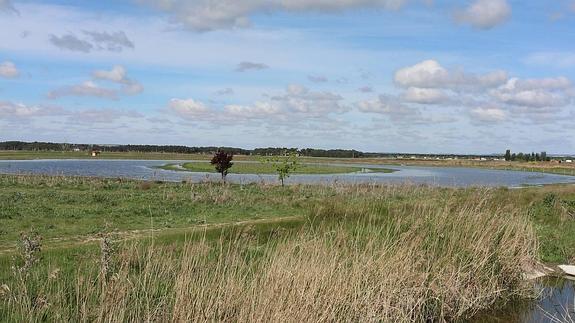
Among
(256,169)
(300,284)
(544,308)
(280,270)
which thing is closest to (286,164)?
(544,308)

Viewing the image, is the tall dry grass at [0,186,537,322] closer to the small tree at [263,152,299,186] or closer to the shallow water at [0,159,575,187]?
the shallow water at [0,159,575,187]

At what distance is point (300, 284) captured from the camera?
7.98 m

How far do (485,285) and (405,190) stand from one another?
92.5 ft

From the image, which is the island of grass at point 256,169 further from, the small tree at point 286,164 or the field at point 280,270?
the field at point 280,270

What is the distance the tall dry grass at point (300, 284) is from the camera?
724 cm

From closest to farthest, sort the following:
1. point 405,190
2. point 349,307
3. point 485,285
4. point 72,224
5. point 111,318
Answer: point 111,318, point 349,307, point 485,285, point 72,224, point 405,190

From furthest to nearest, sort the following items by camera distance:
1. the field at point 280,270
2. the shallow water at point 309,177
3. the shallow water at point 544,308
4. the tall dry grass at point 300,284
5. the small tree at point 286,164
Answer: the shallow water at point 309,177 → the small tree at point 286,164 → the shallow water at point 544,308 → the field at point 280,270 → the tall dry grass at point 300,284

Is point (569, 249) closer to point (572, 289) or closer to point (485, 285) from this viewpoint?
point (572, 289)

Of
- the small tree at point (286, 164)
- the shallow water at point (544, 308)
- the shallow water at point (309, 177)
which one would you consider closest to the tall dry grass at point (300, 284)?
the shallow water at point (544, 308)

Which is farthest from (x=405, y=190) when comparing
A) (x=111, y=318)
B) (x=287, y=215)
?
(x=111, y=318)

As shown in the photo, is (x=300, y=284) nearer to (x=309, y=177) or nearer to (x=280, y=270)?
(x=280, y=270)

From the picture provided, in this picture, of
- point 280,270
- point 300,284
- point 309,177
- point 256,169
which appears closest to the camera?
Answer: point 300,284

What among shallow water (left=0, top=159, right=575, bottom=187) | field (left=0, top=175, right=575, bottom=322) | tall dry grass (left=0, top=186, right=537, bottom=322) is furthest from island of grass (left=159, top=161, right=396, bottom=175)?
tall dry grass (left=0, top=186, right=537, bottom=322)

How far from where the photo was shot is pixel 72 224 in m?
19.6
